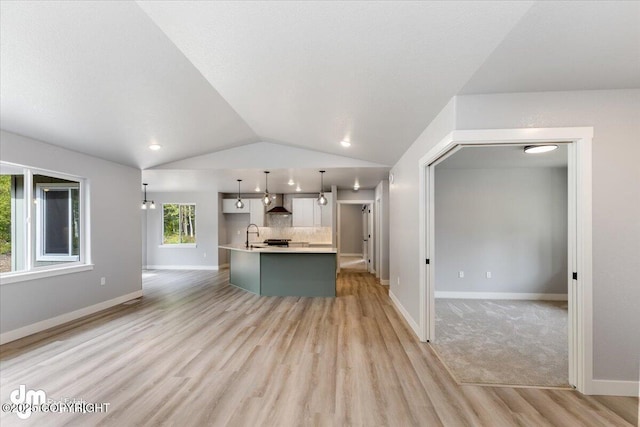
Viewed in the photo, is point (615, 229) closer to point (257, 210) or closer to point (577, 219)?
point (577, 219)

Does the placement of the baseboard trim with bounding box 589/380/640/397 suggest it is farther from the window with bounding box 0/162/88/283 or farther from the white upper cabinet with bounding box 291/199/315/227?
the white upper cabinet with bounding box 291/199/315/227

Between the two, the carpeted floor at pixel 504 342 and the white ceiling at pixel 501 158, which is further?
the white ceiling at pixel 501 158

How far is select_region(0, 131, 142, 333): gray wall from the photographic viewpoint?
356 cm

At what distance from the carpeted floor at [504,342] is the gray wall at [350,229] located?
7021mm

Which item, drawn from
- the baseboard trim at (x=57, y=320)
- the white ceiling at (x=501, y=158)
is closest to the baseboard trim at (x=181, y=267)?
the baseboard trim at (x=57, y=320)

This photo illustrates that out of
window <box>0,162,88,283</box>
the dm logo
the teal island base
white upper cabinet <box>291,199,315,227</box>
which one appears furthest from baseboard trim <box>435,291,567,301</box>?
window <box>0,162,88,283</box>

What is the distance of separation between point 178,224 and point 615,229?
33.1 feet

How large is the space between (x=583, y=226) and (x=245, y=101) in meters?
3.45

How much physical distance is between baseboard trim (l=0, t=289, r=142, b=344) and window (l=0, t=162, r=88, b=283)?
0.70 metres

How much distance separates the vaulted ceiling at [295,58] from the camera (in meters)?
1.62

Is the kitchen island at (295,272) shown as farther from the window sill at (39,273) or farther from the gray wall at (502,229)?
the window sill at (39,273)

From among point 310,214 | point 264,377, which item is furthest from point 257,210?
point 264,377

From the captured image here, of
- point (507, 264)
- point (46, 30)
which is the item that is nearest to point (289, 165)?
point (46, 30)

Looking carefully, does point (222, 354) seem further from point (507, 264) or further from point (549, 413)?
point (507, 264)
